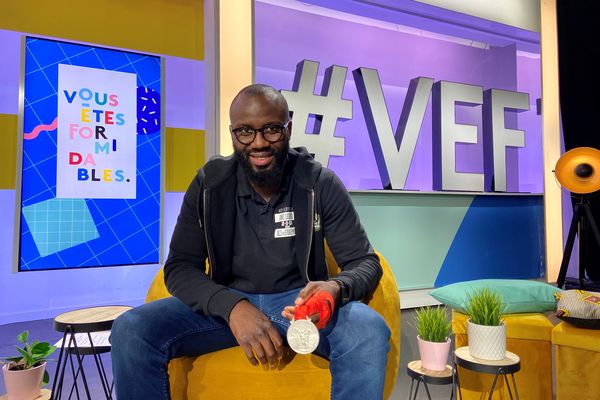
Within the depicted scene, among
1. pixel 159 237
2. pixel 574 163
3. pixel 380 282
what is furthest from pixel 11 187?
Result: pixel 574 163

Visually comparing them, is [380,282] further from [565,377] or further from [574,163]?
[574,163]

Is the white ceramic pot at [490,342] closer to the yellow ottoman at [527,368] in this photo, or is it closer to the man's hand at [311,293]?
the yellow ottoman at [527,368]

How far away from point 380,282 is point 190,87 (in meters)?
3.37

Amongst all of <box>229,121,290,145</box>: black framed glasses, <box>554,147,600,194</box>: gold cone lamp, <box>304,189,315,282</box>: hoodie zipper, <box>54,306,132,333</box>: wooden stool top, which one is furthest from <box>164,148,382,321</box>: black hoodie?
<box>554,147,600,194</box>: gold cone lamp

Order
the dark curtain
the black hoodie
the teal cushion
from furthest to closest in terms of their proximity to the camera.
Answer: the dark curtain, the teal cushion, the black hoodie

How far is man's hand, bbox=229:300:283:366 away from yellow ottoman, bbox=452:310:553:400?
1000 mm

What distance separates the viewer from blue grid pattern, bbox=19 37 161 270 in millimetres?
3707

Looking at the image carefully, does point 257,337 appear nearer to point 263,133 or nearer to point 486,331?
point 263,133

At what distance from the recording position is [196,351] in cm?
150

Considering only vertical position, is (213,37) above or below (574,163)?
above

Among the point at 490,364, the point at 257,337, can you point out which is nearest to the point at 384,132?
the point at 490,364

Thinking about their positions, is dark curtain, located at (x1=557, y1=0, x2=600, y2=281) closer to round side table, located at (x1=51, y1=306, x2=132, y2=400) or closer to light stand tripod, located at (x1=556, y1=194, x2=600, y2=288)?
light stand tripod, located at (x1=556, y1=194, x2=600, y2=288)

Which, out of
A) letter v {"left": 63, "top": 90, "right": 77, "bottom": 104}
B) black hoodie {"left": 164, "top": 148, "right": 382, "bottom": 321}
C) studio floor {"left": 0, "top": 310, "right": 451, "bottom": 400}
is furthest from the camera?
letter v {"left": 63, "top": 90, "right": 77, "bottom": 104}

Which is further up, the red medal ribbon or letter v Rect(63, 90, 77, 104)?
letter v Rect(63, 90, 77, 104)
